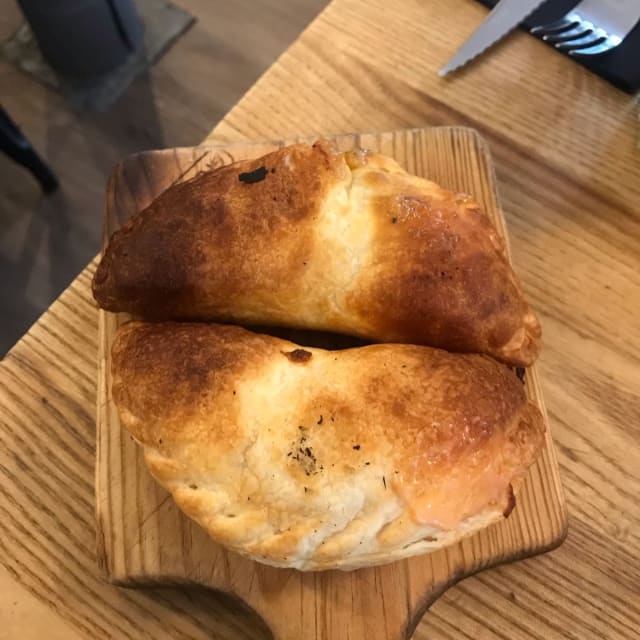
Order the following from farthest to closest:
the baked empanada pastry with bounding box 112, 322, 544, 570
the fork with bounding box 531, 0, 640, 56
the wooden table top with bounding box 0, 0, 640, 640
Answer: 1. the fork with bounding box 531, 0, 640, 56
2. the wooden table top with bounding box 0, 0, 640, 640
3. the baked empanada pastry with bounding box 112, 322, 544, 570

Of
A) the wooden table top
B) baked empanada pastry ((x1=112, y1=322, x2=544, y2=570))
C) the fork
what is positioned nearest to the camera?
baked empanada pastry ((x1=112, y1=322, x2=544, y2=570))

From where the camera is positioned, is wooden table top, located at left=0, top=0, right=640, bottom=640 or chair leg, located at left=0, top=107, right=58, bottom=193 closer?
wooden table top, located at left=0, top=0, right=640, bottom=640

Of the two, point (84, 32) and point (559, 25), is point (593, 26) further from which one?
point (84, 32)

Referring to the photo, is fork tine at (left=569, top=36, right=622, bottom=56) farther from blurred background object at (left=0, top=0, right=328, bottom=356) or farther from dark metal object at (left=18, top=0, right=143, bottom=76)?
dark metal object at (left=18, top=0, right=143, bottom=76)

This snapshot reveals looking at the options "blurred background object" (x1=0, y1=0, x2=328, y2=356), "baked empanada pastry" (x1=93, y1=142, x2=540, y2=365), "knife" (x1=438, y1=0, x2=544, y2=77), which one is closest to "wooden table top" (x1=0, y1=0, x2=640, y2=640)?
"knife" (x1=438, y1=0, x2=544, y2=77)

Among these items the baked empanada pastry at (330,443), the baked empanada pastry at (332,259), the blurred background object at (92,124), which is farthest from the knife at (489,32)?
the blurred background object at (92,124)

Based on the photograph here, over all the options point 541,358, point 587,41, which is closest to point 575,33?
point 587,41

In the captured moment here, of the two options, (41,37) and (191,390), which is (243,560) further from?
(41,37)

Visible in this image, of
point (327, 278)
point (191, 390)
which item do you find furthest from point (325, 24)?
point (191, 390)
